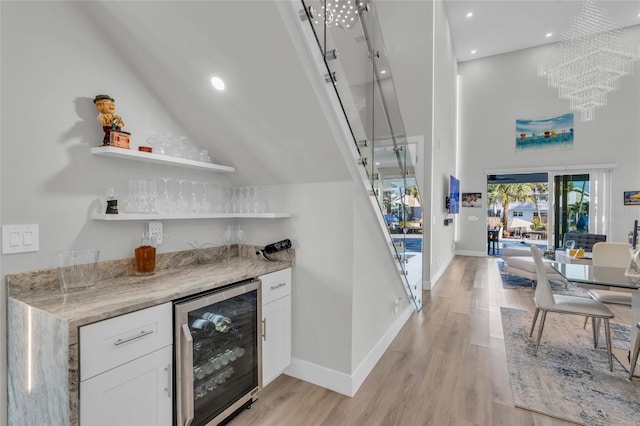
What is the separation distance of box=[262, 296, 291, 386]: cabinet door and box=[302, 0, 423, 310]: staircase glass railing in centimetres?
119

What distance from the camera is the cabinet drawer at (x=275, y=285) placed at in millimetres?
2121

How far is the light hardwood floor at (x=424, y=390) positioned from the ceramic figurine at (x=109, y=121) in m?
1.91

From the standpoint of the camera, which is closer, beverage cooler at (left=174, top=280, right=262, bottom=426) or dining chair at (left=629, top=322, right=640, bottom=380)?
beverage cooler at (left=174, top=280, right=262, bottom=426)

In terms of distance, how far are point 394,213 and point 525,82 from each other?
8.45 meters

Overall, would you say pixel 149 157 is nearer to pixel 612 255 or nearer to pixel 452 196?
pixel 612 255

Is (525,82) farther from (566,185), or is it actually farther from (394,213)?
(394,213)

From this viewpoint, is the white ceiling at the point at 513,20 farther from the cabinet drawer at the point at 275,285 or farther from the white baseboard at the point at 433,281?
the cabinet drawer at the point at 275,285

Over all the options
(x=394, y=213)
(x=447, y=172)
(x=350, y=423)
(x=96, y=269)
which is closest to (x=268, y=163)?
(x=96, y=269)

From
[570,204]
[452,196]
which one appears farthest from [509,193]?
[452,196]

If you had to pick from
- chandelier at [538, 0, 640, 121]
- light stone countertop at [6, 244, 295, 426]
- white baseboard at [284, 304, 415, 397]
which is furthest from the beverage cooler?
chandelier at [538, 0, 640, 121]

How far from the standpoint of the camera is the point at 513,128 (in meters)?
8.70

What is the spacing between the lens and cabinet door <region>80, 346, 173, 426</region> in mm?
1216

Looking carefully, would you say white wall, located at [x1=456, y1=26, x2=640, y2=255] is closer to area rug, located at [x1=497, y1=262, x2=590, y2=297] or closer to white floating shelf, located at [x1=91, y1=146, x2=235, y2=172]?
area rug, located at [x1=497, y1=262, x2=590, y2=297]

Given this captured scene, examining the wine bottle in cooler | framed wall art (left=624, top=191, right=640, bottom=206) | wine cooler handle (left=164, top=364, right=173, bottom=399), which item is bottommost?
wine cooler handle (left=164, top=364, right=173, bottom=399)
